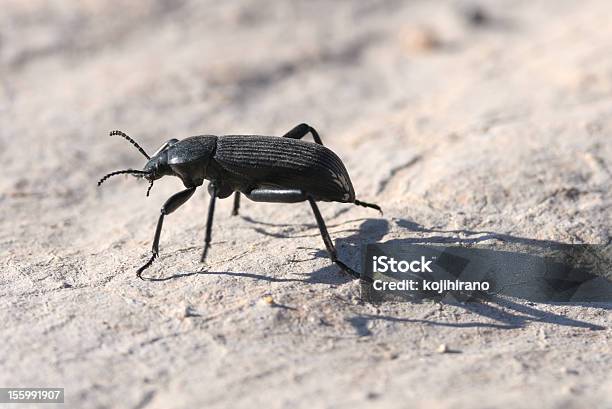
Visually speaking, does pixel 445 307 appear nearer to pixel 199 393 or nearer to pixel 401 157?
pixel 199 393

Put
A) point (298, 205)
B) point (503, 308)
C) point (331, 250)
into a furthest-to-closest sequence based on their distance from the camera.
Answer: point (298, 205) → point (331, 250) → point (503, 308)

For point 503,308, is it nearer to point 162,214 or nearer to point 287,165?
point 287,165

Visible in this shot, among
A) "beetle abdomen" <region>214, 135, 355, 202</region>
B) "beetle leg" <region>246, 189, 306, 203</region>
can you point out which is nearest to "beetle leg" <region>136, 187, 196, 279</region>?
"beetle abdomen" <region>214, 135, 355, 202</region>

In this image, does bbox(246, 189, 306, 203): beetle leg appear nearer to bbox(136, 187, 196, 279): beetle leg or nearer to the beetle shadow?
bbox(136, 187, 196, 279): beetle leg

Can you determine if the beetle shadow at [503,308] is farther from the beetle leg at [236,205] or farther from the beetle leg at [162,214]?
the beetle leg at [162,214]

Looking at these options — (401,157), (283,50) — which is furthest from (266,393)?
(283,50)

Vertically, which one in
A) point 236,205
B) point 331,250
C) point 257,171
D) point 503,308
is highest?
point 257,171

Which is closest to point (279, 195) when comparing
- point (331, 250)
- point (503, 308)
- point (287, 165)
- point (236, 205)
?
point (287, 165)
